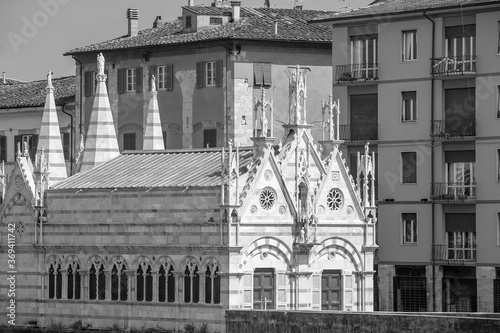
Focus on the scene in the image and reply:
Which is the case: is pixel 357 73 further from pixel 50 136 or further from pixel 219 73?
pixel 50 136

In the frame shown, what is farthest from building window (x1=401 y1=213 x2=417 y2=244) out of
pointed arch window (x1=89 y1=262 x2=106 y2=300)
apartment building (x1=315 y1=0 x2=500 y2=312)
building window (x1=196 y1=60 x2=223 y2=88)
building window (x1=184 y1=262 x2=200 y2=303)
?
building window (x1=184 y1=262 x2=200 y2=303)

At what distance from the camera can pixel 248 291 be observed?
76.8 metres

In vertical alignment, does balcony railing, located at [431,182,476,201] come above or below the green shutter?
below

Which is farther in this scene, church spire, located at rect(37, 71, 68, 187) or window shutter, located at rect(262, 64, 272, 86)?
window shutter, located at rect(262, 64, 272, 86)

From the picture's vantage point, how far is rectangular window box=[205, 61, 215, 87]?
107500 mm

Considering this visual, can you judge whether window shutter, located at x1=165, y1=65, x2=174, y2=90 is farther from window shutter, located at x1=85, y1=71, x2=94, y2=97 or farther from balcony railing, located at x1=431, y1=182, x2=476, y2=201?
balcony railing, located at x1=431, y1=182, x2=476, y2=201

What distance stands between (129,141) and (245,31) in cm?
944

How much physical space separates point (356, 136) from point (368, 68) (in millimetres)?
3025

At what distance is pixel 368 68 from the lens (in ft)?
317

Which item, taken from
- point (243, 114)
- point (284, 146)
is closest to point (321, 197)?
point (284, 146)

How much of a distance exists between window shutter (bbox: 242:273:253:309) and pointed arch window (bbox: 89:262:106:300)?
22.0 ft

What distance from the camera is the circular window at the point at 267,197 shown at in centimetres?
7738

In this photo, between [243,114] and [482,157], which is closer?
[482,157]

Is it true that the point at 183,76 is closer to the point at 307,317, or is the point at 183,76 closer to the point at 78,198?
the point at 78,198
